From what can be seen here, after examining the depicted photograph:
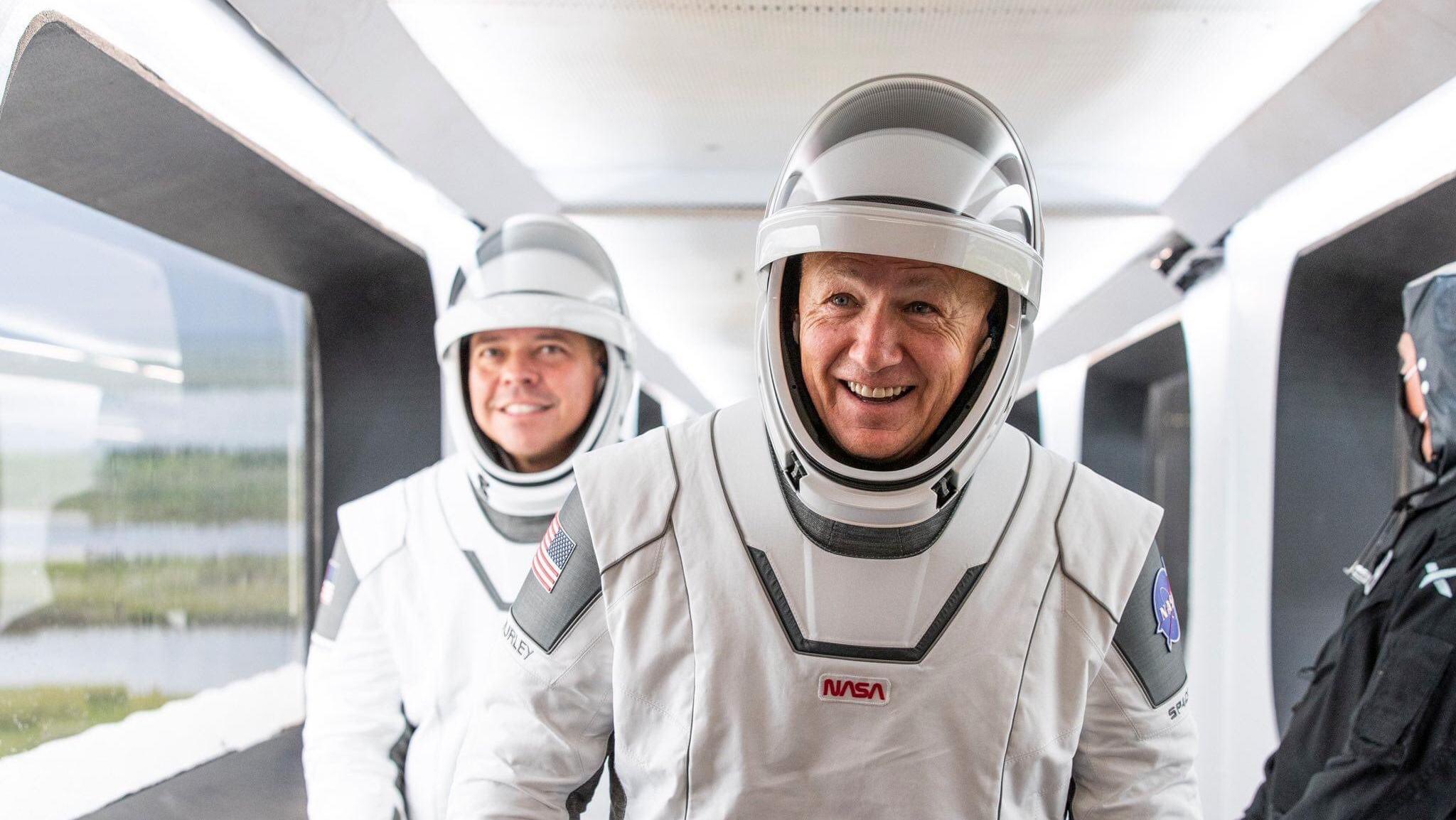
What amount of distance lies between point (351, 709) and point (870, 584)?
4.27 ft

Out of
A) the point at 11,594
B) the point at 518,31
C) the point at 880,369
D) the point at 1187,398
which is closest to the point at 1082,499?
the point at 880,369

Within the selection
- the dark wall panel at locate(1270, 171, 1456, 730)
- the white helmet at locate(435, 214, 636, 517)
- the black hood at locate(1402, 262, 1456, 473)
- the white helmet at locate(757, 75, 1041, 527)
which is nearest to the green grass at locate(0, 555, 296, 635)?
the white helmet at locate(435, 214, 636, 517)

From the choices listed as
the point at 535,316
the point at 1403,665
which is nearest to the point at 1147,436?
the point at 1403,665

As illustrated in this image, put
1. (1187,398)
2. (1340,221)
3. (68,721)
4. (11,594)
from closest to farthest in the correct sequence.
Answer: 1. (11,594)
2. (68,721)
3. (1340,221)
4. (1187,398)

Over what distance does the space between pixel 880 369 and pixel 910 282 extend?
0.43 ft

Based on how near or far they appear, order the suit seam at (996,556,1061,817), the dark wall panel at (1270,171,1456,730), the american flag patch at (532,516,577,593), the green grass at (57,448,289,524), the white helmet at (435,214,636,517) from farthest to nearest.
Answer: the dark wall panel at (1270,171,1456,730)
the green grass at (57,448,289,524)
the white helmet at (435,214,636,517)
the american flag patch at (532,516,577,593)
the suit seam at (996,556,1061,817)

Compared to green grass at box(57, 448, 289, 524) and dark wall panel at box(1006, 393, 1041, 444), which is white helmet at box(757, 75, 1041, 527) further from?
dark wall panel at box(1006, 393, 1041, 444)

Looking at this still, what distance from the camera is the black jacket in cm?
209

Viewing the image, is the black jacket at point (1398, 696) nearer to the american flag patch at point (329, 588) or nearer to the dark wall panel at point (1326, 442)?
the dark wall panel at point (1326, 442)

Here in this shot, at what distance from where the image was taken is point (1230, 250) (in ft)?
13.7

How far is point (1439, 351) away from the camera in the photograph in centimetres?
251

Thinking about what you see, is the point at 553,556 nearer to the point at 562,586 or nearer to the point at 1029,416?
the point at 562,586

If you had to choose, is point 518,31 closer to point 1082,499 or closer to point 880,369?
point 880,369

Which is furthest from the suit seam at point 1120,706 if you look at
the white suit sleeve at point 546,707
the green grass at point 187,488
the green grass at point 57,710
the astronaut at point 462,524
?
the green grass at point 187,488
